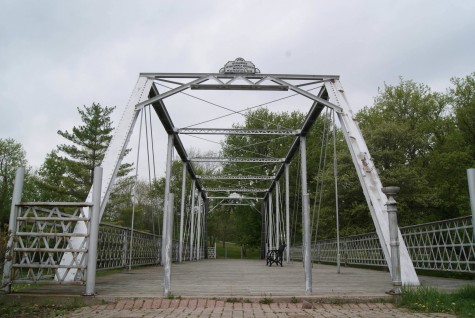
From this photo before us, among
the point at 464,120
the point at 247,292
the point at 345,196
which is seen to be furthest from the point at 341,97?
the point at 464,120

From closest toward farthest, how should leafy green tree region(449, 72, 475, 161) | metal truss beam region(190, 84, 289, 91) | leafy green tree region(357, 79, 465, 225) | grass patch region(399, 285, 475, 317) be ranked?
grass patch region(399, 285, 475, 317)
metal truss beam region(190, 84, 289, 91)
leafy green tree region(357, 79, 465, 225)
leafy green tree region(449, 72, 475, 161)

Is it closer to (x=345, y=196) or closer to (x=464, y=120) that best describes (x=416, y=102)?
(x=464, y=120)

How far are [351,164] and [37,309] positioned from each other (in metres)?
17.8

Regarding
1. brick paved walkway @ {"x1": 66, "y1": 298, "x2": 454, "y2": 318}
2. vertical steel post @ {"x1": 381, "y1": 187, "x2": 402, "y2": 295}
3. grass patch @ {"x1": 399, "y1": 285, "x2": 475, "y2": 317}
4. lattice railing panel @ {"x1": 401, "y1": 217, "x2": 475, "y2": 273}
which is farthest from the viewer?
lattice railing panel @ {"x1": 401, "y1": 217, "x2": 475, "y2": 273}

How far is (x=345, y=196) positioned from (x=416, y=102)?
34.2ft

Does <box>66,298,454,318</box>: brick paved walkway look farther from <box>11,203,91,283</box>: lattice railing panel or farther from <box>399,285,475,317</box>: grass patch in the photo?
<box>11,203,91,283</box>: lattice railing panel

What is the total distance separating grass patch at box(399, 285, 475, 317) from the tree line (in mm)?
6482

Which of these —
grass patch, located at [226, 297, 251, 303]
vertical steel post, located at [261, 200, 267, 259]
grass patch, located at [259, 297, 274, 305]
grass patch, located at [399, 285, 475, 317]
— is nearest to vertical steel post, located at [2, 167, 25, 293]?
grass patch, located at [226, 297, 251, 303]

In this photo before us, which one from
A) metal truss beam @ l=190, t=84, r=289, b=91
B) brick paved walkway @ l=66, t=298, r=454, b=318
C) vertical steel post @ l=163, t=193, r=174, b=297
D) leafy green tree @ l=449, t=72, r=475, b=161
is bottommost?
brick paved walkway @ l=66, t=298, r=454, b=318

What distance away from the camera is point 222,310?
167 inches

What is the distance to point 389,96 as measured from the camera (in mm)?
26938

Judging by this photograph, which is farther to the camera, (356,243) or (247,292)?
(356,243)

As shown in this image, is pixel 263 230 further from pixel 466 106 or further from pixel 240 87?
pixel 240 87

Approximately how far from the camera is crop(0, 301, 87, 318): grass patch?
408 centimetres
